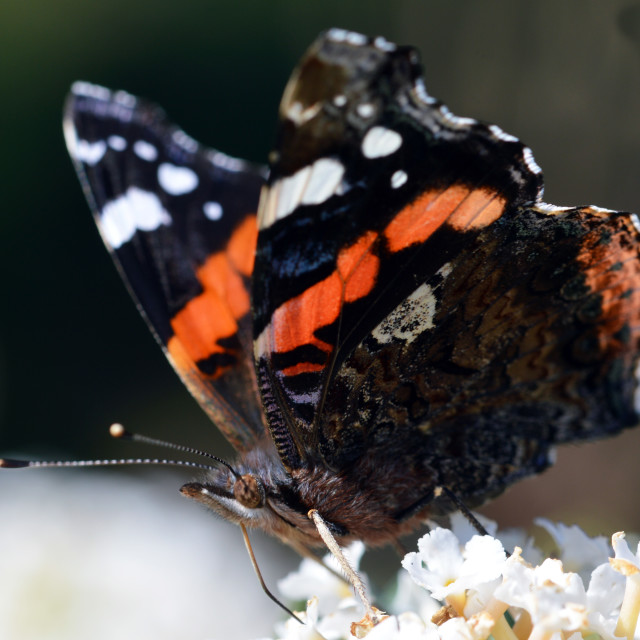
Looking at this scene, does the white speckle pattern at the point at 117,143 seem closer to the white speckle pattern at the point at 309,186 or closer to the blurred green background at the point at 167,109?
the white speckle pattern at the point at 309,186

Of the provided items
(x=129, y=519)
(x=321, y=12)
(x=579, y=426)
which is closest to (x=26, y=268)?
(x=129, y=519)

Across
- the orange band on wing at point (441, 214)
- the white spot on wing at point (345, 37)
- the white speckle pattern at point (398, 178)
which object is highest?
the white spot on wing at point (345, 37)

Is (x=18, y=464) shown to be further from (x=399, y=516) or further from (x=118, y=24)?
(x=118, y=24)

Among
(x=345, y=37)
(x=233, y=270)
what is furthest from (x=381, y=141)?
(x=233, y=270)

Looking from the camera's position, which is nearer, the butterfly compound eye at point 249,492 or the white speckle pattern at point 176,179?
the butterfly compound eye at point 249,492

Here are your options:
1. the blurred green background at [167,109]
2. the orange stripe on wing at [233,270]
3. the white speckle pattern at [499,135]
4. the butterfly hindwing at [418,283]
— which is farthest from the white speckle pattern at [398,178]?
the blurred green background at [167,109]

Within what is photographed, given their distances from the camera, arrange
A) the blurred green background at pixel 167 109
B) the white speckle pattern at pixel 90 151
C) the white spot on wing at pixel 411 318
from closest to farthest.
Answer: the white spot on wing at pixel 411 318 → the white speckle pattern at pixel 90 151 → the blurred green background at pixel 167 109

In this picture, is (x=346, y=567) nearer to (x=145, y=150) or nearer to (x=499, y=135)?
(x=499, y=135)
